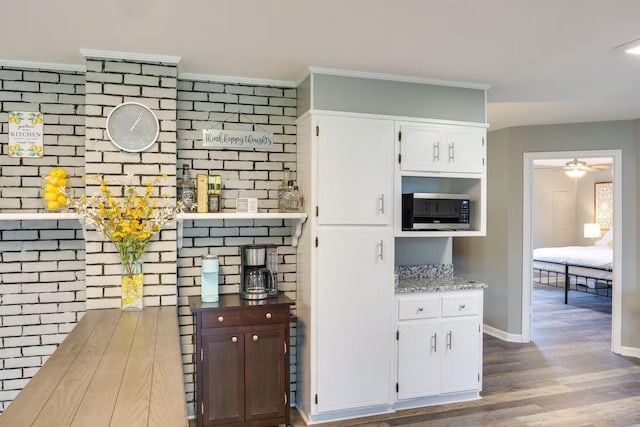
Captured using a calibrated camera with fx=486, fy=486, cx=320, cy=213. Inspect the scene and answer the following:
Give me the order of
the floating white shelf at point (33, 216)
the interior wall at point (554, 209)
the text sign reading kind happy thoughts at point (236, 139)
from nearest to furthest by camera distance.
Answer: the floating white shelf at point (33, 216) < the text sign reading kind happy thoughts at point (236, 139) < the interior wall at point (554, 209)

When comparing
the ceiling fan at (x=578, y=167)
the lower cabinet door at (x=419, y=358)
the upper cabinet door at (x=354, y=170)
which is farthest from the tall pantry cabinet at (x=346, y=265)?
the ceiling fan at (x=578, y=167)

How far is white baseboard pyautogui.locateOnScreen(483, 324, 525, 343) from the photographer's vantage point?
5.40 metres

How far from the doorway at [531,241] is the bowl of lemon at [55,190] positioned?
453cm

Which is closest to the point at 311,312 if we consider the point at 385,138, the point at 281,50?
the point at 385,138

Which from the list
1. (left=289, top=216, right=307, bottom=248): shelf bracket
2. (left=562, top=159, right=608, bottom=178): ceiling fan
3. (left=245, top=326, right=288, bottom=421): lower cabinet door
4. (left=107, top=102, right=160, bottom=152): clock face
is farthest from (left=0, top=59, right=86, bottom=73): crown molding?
(left=562, top=159, right=608, bottom=178): ceiling fan

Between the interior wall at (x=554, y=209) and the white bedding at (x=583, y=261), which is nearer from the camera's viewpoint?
the white bedding at (x=583, y=261)

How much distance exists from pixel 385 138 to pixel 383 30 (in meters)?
1.00

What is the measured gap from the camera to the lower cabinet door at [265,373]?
3178 mm

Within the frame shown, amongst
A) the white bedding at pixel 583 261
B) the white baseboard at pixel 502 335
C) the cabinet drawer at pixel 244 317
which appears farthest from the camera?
the white bedding at pixel 583 261

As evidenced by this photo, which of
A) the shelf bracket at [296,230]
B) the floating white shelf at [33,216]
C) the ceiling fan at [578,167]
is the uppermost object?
the ceiling fan at [578,167]

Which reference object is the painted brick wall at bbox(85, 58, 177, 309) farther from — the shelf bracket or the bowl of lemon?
the shelf bracket

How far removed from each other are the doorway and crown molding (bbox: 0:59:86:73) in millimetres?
4458

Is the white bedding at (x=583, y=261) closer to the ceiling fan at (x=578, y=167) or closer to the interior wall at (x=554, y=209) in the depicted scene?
the interior wall at (x=554, y=209)

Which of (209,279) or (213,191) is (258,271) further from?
(213,191)
